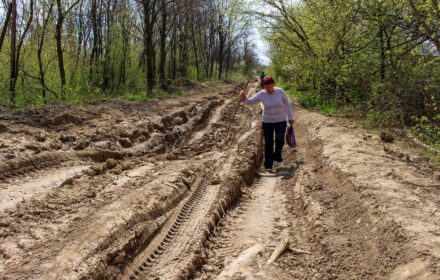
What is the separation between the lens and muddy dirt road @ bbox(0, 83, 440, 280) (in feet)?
13.2

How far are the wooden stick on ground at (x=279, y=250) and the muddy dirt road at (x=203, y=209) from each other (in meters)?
0.07

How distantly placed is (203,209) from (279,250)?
1.45m

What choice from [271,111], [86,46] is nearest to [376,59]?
[271,111]

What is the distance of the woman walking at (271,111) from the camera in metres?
8.07

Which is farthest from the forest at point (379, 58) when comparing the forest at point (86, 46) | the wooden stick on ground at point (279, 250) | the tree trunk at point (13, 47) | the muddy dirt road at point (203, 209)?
the tree trunk at point (13, 47)

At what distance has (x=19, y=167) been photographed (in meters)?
6.40

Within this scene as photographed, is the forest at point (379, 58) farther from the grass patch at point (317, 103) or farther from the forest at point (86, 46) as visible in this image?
the forest at point (86, 46)

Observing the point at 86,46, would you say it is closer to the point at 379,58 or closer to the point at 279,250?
the point at 379,58

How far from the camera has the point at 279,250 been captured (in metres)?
4.57

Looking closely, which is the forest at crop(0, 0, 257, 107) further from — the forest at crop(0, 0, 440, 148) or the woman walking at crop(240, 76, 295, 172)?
the woman walking at crop(240, 76, 295, 172)

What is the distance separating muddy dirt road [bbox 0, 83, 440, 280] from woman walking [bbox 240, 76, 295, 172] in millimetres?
516

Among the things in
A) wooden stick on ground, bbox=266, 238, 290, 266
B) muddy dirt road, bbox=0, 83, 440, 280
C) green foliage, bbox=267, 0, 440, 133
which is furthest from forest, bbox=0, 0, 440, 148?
wooden stick on ground, bbox=266, 238, 290, 266

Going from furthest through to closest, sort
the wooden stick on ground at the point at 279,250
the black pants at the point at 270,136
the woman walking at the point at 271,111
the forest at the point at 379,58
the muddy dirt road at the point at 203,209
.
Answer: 1. the forest at the point at 379,58
2. the black pants at the point at 270,136
3. the woman walking at the point at 271,111
4. the wooden stick on ground at the point at 279,250
5. the muddy dirt road at the point at 203,209

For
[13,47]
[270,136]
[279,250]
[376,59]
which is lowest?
[279,250]
